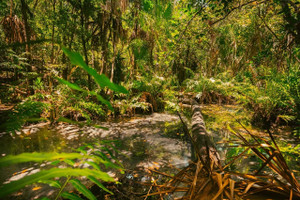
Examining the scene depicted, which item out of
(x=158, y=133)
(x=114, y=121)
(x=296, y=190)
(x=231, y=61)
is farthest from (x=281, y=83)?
(x=231, y=61)

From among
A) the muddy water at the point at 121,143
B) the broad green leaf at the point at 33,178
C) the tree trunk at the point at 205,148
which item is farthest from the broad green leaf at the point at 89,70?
the muddy water at the point at 121,143

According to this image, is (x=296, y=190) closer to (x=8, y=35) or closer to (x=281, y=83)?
(x=281, y=83)

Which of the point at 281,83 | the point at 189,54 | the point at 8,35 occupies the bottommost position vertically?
the point at 281,83

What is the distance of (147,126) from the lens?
4449 millimetres

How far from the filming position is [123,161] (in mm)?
2518

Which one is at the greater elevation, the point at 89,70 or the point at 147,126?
the point at 89,70

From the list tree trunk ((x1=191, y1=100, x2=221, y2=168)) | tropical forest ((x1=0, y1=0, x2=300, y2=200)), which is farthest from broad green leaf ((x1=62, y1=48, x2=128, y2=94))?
tree trunk ((x1=191, y1=100, x2=221, y2=168))

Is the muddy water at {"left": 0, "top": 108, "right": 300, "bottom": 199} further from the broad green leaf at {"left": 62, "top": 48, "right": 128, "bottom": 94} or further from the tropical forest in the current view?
the broad green leaf at {"left": 62, "top": 48, "right": 128, "bottom": 94}

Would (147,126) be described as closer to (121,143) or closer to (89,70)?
(121,143)

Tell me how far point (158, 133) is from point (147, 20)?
457 cm

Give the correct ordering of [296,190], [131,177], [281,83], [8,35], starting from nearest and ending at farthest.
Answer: [296,190] < [131,177] < [281,83] < [8,35]

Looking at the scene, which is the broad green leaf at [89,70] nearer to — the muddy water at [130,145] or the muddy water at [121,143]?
the muddy water at [130,145]

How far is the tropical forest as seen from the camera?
23.1 inches

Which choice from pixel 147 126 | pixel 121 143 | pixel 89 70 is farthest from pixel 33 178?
pixel 147 126
